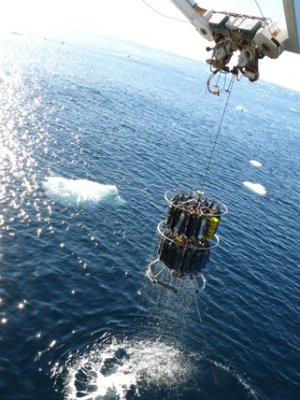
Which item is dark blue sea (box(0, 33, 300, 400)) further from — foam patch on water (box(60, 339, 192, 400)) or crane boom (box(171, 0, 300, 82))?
crane boom (box(171, 0, 300, 82))

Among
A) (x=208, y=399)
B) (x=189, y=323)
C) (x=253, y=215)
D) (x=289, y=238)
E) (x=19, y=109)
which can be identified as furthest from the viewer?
(x=19, y=109)

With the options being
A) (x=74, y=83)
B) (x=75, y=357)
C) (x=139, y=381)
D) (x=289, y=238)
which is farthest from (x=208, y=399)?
(x=74, y=83)

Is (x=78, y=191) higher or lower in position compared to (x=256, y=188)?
higher

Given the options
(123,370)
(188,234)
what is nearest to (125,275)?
(123,370)

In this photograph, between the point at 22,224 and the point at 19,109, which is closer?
the point at 22,224

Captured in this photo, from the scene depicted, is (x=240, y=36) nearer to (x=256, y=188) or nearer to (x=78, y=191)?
(x=78, y=191)

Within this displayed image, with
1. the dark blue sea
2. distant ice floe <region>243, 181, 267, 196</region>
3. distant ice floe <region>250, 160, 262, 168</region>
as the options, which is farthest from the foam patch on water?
distant ice floe <region>250, 160, 262, 168</region>

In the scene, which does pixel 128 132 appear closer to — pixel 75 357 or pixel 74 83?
pixel 74 83
